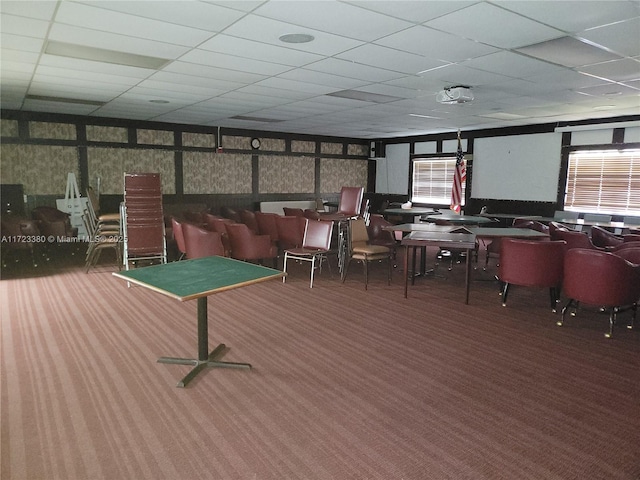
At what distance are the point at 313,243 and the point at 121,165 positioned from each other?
5644mm

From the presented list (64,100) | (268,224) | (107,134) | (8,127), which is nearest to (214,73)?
(268,224)

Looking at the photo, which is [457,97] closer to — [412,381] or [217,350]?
[412,381]

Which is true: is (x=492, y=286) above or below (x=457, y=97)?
below

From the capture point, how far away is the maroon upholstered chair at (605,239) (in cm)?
668

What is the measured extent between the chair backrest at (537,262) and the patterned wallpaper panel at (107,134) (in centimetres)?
846

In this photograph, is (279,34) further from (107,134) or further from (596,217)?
(596,217)

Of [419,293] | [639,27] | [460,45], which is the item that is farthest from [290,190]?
[639,27]

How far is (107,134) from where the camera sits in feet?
31.8

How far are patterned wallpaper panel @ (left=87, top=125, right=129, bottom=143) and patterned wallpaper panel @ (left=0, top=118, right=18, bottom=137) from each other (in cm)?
130

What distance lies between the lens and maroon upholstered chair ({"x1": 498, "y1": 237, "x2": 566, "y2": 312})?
5190mm

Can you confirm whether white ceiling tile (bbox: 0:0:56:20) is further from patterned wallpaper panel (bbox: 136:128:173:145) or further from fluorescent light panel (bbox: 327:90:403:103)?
patterned wallpaper panel (bbox: 136:128:173:145)

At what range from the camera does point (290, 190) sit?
12.6m

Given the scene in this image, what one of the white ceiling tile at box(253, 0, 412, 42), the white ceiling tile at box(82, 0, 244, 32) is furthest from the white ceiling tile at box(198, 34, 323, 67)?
the white ceiling tile at box(253, 0, 412, 42)

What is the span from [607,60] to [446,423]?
4406 mm
